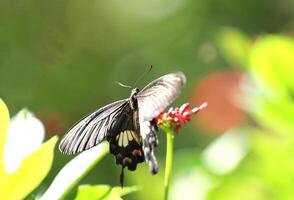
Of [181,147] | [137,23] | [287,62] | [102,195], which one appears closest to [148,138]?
[102,195]

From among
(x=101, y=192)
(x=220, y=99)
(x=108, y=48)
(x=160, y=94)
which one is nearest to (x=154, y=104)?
(x=160, y=94)

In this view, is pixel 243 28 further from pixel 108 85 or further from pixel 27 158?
pixel 27 158

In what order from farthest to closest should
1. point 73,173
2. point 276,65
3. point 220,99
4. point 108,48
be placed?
point 108,48, point 220,99, point 276,65, point 73,173

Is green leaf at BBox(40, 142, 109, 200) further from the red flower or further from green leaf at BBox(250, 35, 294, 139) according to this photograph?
green leaf at BBox(250, 35, 294, 139)

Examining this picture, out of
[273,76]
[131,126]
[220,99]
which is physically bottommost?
[220,99]

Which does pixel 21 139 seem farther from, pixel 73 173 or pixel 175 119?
pixel 175 119

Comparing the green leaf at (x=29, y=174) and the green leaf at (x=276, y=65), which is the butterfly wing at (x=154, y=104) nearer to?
the green leaf at (x=29, y=174)

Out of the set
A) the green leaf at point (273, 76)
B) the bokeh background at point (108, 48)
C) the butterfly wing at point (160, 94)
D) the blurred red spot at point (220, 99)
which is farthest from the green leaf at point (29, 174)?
the bokeh background at point (108, 48)

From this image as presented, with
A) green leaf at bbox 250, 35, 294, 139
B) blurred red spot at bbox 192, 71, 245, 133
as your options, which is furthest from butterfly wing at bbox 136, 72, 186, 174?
blurred red spot at bbox 192, 71, 245, 133
